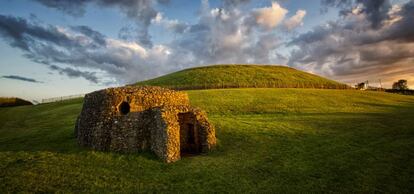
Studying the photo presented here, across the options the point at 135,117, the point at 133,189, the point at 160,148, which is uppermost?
the point at 135,117

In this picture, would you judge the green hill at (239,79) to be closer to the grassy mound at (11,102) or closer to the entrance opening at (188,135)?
the grassy mound at (11,102)

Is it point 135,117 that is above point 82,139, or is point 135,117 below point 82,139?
above

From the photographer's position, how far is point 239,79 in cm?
7456

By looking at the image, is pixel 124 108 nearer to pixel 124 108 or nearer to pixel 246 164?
pixel 124 108

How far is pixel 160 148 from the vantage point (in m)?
19.6

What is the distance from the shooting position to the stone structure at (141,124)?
1998cm

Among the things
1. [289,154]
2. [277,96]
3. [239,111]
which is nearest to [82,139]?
[289,154]

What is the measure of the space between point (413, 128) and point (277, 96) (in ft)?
79.4

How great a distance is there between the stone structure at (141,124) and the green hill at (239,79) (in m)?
42.6

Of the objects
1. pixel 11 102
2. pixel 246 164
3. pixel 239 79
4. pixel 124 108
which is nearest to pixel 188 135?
pixel 124 108

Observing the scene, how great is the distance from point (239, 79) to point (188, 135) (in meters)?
52.2

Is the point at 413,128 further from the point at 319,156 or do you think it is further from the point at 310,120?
the point at 319,156

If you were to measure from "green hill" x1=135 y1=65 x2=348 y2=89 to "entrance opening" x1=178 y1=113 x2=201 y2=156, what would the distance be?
41857mm

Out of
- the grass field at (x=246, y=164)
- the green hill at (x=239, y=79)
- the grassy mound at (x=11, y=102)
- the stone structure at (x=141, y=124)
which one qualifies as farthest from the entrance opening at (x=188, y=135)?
the grassy mound at (x=11, y=102)
